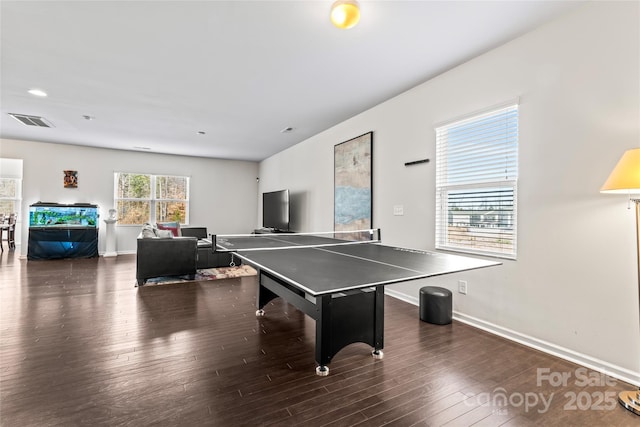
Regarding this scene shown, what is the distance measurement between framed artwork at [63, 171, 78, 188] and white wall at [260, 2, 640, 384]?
801 cm

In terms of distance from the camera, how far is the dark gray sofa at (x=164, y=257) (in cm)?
429

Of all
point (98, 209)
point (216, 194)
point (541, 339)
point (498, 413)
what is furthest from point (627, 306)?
point (98, 209)

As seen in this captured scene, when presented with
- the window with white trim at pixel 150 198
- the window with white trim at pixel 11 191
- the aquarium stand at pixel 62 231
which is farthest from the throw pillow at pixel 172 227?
the window with white trim at pixel 11 191

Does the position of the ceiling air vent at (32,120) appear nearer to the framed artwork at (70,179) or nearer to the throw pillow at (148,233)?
the framed artwork at (70,179)

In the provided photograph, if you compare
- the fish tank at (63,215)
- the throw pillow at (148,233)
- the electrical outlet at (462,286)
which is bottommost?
the electrical outlet at (462,286)

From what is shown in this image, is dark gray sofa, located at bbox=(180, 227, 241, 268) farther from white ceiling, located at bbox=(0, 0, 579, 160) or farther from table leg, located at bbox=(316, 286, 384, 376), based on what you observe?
table leg, located at bbox=(316, 286, 384, 376)

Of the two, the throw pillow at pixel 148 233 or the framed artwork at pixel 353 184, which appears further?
the throw pillow at pixel 148 233

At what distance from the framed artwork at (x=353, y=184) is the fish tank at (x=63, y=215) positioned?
586cm

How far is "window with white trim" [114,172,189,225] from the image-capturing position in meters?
7.30

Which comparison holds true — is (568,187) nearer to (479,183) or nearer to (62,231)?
(479,183)

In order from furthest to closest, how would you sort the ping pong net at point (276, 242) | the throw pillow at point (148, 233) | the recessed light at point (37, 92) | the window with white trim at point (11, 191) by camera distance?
the window with white trim at point (11, 191)
the throw pillow at point (148, 233)
the recessed light at point (37, 92)
the ping pong net at point (276, 242)

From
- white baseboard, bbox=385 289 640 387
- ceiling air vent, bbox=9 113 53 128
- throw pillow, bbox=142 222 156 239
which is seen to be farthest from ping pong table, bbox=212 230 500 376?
ceiling air vent, bbox=9 113 53 128

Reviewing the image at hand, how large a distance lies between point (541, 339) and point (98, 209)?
28.3 feet

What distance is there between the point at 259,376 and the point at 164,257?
3.24m
